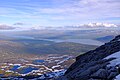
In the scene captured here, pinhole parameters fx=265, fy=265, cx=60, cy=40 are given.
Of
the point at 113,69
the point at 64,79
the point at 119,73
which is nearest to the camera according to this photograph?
the point at 119,73

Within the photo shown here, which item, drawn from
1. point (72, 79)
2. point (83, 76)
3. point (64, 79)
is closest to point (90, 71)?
point (83, 76)

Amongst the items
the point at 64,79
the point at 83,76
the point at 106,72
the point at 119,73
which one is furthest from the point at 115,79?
the point at 64,79

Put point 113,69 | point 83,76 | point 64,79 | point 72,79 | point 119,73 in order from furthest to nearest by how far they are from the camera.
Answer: point 64,79
point 72,79
point 83,76
point 113,69
point 119,73

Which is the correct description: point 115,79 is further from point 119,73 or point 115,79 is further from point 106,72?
point 106,72

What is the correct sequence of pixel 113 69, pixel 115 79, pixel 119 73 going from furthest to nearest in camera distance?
pixel 113 69
pixel 119 73
pixel 115 79

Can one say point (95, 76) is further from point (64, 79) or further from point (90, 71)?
point (64, 79)

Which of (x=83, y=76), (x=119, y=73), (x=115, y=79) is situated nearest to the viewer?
(x=115, y=79)

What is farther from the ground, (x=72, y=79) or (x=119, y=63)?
(x=119, y=63)

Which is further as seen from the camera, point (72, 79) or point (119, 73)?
point (72, 79)

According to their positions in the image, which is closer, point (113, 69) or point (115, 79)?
point (115, 79)
